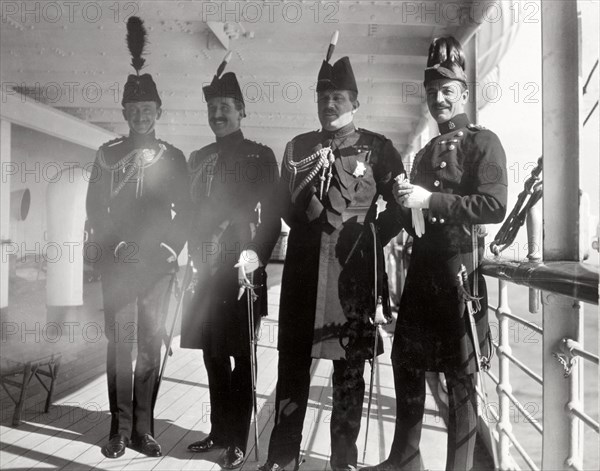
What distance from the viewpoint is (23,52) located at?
8.49 ft

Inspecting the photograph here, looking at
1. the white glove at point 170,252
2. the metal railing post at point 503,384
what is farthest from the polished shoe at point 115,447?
the metal railing post at point 503,384

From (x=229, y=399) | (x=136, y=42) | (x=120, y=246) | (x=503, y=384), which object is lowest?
(x=229, y=399)

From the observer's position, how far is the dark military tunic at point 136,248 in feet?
7.91

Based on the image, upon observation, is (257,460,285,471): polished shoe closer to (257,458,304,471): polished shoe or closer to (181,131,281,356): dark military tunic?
(257,458,304,471): polished shoe

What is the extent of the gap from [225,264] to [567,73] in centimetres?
148

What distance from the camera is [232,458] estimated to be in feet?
7.55

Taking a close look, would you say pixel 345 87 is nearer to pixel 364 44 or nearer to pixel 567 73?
pixel 364 44

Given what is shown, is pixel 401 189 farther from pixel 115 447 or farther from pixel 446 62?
pixel 115 447

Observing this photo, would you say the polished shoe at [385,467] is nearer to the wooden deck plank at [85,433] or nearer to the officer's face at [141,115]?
the wooden deck plank at [85,433]

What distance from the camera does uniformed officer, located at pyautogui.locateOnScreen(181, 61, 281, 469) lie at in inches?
90.7

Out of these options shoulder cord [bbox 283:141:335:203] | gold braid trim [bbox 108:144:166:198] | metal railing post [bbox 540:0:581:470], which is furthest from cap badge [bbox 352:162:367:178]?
gold braid trim [bbox 108:144:166:198]

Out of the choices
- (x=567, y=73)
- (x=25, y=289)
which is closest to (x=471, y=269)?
(x=567, y=73)

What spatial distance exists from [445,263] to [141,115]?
1.48 meters

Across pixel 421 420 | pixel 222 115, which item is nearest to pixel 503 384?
pixel 421 420
